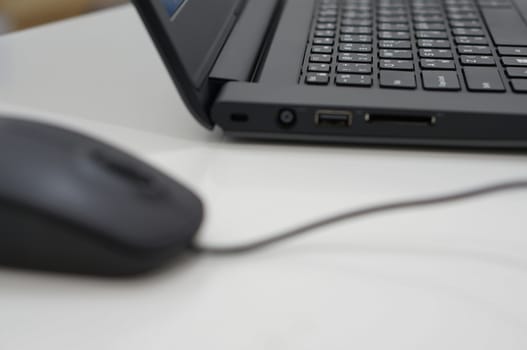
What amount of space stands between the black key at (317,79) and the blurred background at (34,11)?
60 cm

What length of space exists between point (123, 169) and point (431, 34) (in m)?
0.34

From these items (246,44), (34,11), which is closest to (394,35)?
(246,44)

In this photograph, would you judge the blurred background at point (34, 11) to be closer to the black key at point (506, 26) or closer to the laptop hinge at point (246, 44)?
the laptop hinge at point (246, 44)

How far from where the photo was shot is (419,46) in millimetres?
494

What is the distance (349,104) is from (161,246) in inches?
7.1

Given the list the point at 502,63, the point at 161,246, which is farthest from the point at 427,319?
the point at 502,63

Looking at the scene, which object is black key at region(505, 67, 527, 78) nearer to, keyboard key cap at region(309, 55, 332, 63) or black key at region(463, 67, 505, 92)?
black key at region(463, 67, 505, 92)

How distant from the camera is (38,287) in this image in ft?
0.96

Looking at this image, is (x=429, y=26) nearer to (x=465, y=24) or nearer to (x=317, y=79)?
(x=465, y=24)

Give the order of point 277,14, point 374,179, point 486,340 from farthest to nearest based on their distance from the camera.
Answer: point 277,14 < point 374,179 < point 486,340

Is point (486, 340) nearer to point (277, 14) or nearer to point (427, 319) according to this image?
point (427, 319)

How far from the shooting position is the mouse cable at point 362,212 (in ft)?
1.02

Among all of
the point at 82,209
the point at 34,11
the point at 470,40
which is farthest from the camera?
the point at 34,11

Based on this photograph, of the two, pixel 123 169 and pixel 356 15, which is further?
pixel 356 15
